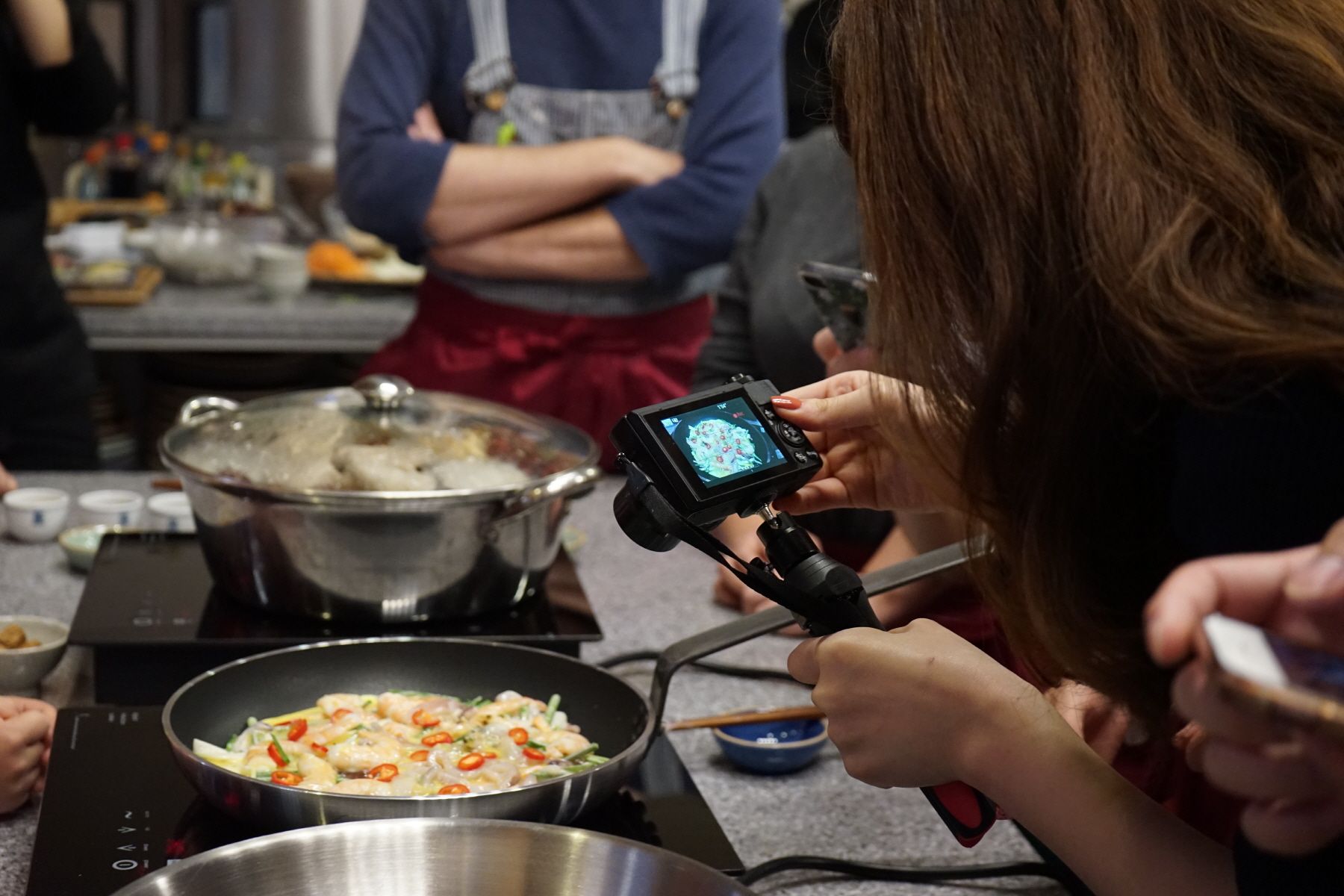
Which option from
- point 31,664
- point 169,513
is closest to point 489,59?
point 169,513

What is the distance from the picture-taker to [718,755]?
1.20 meters

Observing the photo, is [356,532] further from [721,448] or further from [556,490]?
[721,448]

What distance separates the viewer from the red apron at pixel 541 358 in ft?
7.37

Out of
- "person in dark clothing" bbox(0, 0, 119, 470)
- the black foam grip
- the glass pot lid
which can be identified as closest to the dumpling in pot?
the glass pot lid

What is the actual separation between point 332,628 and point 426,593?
0.09 metres

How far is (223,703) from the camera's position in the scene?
1.06 m

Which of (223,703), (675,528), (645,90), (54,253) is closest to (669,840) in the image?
(675,528)

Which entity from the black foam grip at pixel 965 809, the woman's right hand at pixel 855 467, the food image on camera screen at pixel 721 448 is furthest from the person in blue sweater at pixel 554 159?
the black foam grip at pixel 965 809

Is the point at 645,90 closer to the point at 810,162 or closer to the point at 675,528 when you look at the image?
the point at 810,162

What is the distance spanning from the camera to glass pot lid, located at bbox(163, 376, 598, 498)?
126 centimetres

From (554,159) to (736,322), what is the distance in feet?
1.21

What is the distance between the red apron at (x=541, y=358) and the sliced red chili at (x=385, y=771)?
127 centimetres

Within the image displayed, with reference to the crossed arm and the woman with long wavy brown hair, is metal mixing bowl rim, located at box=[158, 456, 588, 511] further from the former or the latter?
the crossed arm

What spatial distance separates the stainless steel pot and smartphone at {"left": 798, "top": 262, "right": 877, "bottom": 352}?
0.87 feet
